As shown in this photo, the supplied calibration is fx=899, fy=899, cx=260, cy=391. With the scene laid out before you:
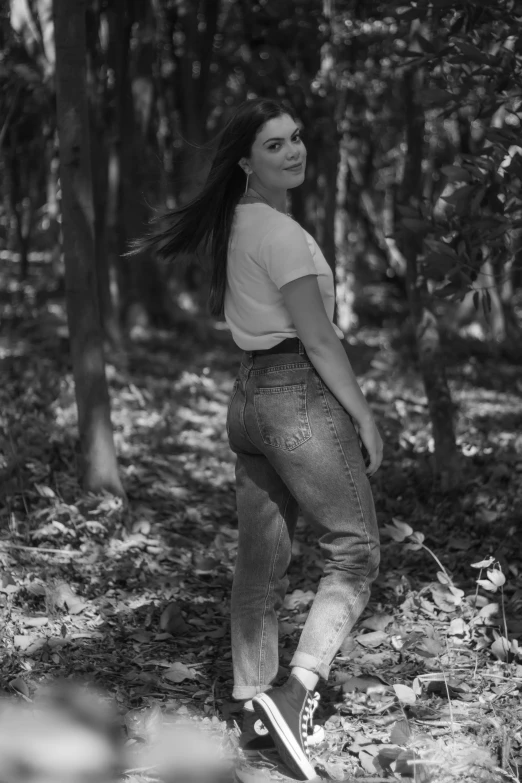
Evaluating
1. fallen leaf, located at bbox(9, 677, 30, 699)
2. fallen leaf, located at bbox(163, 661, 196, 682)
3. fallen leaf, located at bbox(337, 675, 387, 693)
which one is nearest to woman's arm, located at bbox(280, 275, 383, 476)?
fallen leaf, located at bbox(337, 675, 387, 693)

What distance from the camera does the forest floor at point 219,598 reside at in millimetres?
3104

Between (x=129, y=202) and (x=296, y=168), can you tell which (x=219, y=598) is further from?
(x=129, y=202)

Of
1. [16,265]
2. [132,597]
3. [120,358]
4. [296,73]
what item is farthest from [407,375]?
[16,265]

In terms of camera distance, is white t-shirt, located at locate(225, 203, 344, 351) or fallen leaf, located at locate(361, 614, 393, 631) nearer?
white t-shirt, located at locate(225, 203, 344, 351)

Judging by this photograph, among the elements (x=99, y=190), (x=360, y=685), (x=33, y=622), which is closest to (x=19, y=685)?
(x=33, y=622)

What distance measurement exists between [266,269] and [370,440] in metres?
0.63

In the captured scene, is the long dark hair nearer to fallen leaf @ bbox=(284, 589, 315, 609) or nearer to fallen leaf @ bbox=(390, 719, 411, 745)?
fallen leaf @ bbox=(390, 719, 411, 745)

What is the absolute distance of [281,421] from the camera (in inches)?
110

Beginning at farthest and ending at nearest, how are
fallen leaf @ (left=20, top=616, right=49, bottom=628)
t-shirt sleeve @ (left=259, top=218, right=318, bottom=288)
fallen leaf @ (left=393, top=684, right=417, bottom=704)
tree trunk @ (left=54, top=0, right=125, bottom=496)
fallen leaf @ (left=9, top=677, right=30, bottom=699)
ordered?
tree trunk @ (left=54, top=0, right=125, bottom=496)
fallen leaf @ (left=20, top=616, right=49, bottom=628)
fallen leaf @ (left=9, top=677, right=30, bottom=699)
fallen leaf @ (left=393, top=684, right=417, bottom=704)
t-shirt sleeve @ (left=259, top=218, right=318, bottom=288)

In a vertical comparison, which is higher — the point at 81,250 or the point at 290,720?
the point at 81,250

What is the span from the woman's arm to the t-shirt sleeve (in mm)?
25

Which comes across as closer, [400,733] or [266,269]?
[266,269]

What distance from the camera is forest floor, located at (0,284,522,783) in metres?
3.10

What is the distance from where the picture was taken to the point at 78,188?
208 inches
